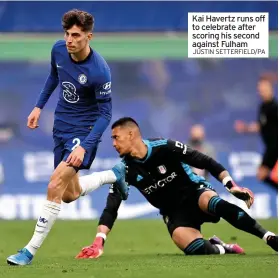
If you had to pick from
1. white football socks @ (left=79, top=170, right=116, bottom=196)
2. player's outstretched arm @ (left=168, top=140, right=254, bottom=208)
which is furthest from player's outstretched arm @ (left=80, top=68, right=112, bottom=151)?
white football socks @ (left=79, top=170, right=116, bottom=196)

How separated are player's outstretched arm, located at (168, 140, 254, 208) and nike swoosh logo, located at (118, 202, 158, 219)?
7.46m

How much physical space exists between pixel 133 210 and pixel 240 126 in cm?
238

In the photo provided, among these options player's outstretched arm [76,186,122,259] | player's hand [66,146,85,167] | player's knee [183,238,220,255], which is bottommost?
player's knee [183,238,220,255]

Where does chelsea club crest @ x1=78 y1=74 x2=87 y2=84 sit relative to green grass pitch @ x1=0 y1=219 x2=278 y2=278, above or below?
above

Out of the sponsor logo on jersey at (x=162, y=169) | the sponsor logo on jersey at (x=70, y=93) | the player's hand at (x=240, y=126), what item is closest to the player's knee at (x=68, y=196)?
the sponsor logo on jersey at (x=162, y=169)

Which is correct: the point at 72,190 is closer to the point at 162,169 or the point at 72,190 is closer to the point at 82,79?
the point at 162,169

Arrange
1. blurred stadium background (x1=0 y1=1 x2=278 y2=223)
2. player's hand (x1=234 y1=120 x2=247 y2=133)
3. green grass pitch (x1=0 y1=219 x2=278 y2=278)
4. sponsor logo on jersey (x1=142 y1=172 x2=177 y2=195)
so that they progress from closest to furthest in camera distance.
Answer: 1. green grass pitch (x1=0 y1=219 x2=278 y2=278)
2. sponsor logo on jersey (x1=142 y1=172 x2=177 y2=195)
3. blurred stadium background (x1=0 y1=1 x2=278 y2=223)
4. player's hand (x1=234 y1=120 x2=247 y2=133)

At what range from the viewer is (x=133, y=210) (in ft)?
58.3

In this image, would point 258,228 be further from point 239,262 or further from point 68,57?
point 68,57

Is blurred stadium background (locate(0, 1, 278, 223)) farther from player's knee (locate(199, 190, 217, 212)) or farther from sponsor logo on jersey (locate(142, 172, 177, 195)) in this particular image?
player's knee (locate(199, 190, 217, 212))

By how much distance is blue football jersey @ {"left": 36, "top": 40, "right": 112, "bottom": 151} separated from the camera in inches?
381

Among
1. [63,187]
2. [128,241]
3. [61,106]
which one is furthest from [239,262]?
[128,241]

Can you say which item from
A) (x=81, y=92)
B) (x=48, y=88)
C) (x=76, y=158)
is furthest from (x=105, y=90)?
(x=48, y=88)

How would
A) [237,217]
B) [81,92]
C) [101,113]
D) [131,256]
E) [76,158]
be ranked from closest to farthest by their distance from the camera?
1. [76,158]
2. [101,113]
3. [237,217]
4. [81,92]
5. [131,256]
